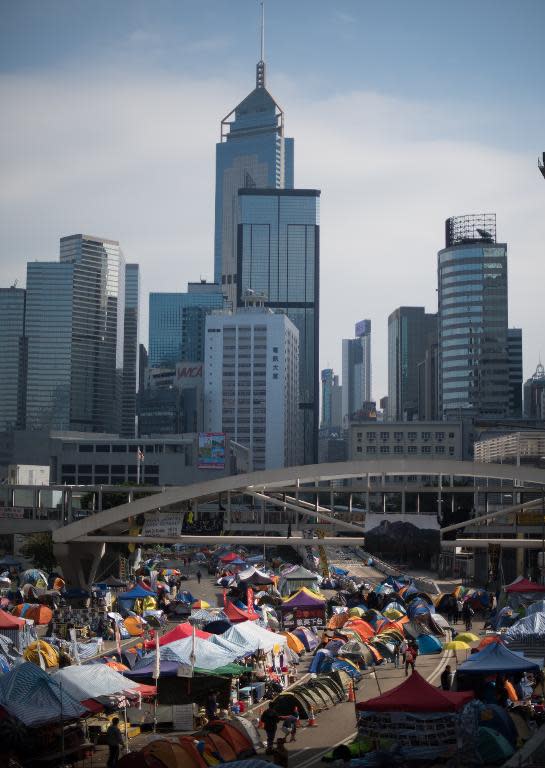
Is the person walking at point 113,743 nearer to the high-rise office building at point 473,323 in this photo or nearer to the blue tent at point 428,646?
the blue tent at point 428,646

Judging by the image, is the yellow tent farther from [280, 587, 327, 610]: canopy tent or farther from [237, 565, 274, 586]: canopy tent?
[237, 565, 274, 586]: canopy tent

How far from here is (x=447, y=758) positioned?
877 inches

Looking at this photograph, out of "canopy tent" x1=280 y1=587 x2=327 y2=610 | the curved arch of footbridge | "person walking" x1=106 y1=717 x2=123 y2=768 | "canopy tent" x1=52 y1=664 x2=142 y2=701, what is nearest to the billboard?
the curved arch of footbridge

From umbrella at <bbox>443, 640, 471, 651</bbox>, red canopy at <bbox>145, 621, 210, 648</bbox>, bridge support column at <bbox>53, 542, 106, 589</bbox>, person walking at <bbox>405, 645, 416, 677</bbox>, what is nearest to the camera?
red canopy at <bbox>145, 621, 210, 648</bbox>

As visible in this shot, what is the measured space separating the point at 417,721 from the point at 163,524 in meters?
27.9

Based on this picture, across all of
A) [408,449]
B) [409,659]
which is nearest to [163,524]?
[409,659]

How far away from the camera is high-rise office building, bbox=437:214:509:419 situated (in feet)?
620

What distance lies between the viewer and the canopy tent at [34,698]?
23.0 m

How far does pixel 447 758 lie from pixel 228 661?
29.0 feet

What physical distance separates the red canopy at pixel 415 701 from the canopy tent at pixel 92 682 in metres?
5.77

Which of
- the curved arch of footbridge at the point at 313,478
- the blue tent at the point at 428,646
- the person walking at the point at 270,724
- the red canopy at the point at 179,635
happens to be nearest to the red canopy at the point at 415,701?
the person walking at the point at 270,724

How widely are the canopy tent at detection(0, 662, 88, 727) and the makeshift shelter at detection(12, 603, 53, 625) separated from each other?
24.1 meters

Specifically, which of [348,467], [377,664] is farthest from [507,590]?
[377,664]

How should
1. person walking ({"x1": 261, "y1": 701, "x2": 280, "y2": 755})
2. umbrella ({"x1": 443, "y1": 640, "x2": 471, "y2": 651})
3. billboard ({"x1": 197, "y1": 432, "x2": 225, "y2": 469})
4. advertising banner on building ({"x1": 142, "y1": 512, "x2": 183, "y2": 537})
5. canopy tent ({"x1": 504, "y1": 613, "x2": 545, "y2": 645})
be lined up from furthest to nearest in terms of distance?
billboard ({"x1": 197, "y1": 432, "x2": 225, "y2": 469}) → advertising banner on building ({"x1": 142, "y1": 512, "x2": 183, "y2": 537}) → umbrella ({"x1": 443, "y1": 640, "x2": 471, "y2": 651}) → canopy tent ({"x1": 504, "y1": 613, "x2": 545, "y2": 645}) → person walking ({"x1": 261, "y1": 701, "x2": 280, "y2": 755})
